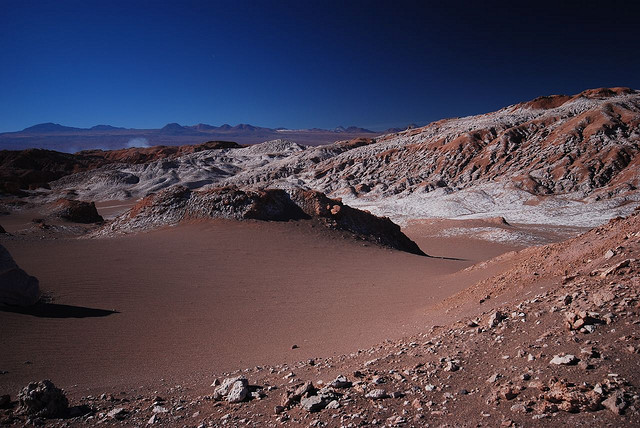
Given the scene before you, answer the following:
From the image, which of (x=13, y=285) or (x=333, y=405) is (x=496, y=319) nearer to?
(x=333, y=405)

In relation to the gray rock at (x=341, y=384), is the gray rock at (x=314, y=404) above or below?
below

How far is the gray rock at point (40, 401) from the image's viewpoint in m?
4.01

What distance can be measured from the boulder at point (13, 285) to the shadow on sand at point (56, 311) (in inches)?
5.5

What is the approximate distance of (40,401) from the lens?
403 centimetres

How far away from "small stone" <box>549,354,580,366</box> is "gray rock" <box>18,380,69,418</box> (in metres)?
4.95

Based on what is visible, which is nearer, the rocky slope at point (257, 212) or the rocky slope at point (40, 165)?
the rocky slope at point (257, 212)

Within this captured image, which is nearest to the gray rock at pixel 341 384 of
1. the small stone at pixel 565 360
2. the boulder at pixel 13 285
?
the small stone at pixel 565 360

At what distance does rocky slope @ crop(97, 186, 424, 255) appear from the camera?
1767 centimetres

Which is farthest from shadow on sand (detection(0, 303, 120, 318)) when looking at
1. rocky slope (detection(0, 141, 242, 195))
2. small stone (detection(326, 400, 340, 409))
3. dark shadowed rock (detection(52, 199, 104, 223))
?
rocky slope (detection(0, 141, 242, 195))

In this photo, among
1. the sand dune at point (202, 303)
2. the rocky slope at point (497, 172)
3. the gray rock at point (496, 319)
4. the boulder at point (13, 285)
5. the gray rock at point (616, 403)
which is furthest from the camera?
the rocky slope at point (497, 172)

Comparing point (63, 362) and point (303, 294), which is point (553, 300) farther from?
point (63, 362)

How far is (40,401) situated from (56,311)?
4700 mm

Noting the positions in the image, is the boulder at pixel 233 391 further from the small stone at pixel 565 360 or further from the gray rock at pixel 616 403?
the gray rock at pixel 616 403

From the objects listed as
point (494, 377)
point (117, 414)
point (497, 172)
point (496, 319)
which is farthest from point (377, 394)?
point (497, 172)
